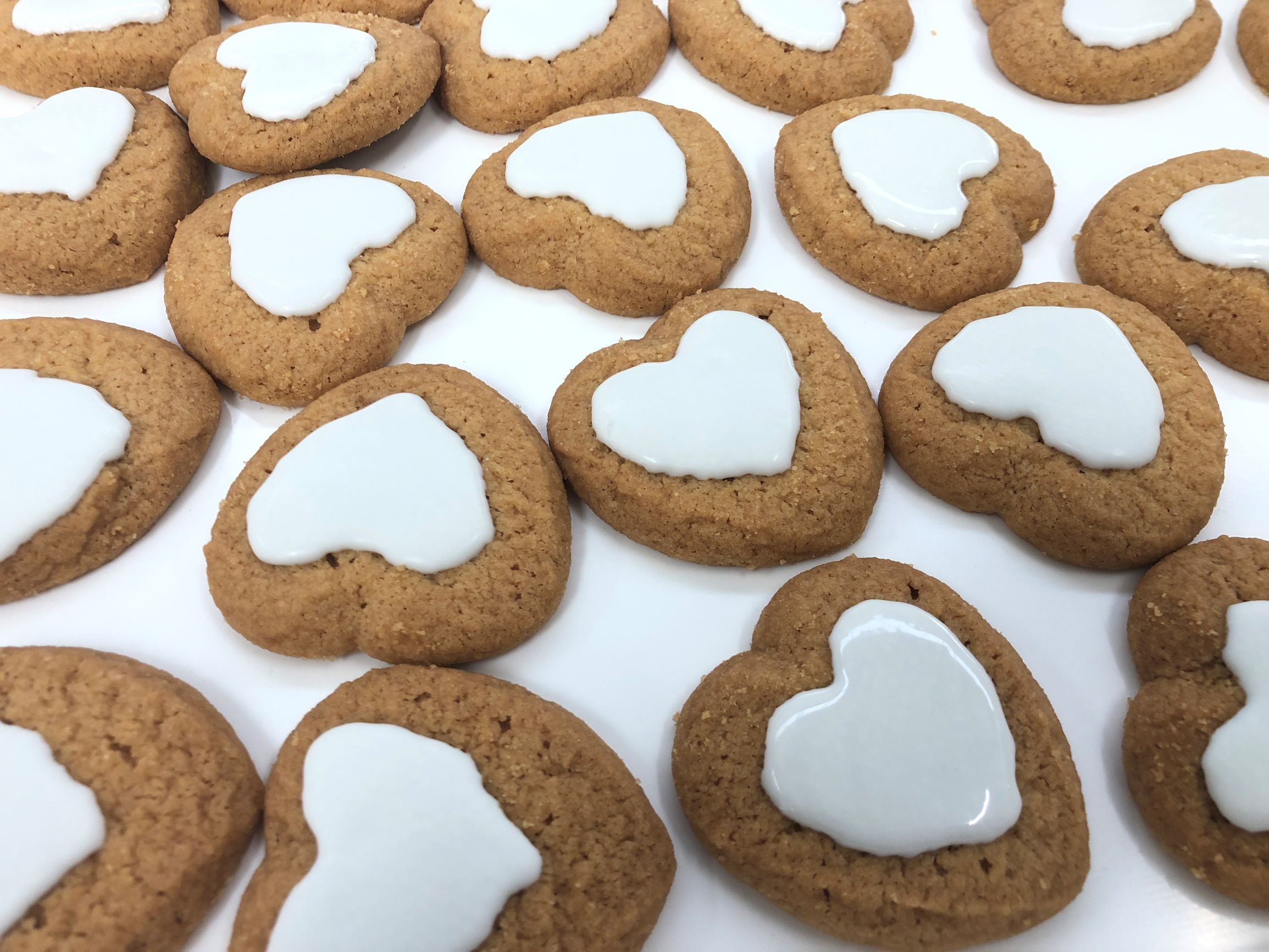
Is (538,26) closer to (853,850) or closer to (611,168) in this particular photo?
(611,168)

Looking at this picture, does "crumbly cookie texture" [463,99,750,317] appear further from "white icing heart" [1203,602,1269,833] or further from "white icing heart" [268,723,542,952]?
"white icing heart" [1203,602,1269,833]

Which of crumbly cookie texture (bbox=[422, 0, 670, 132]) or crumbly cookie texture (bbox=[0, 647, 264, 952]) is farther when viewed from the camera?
crumbly cookie texture (bbox=[422, 0, 670, 132])

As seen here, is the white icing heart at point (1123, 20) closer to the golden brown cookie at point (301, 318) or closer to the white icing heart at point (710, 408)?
the white icing heart at point (710, 408)

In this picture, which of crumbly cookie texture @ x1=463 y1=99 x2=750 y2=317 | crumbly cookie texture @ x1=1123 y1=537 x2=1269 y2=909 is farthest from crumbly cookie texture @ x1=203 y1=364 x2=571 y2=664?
crumbly cookie texture @ x1=1123 y1=537 x2=1269 y2=909

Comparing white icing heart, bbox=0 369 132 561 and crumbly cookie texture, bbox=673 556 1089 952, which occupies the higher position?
white icing heart, bbox=0 369 132 561

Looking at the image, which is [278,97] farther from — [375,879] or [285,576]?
[375,879]

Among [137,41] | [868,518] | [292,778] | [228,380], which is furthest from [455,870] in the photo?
[137,41]

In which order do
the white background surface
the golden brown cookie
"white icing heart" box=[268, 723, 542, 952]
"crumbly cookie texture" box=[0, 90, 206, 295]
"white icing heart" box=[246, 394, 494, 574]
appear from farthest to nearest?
"crumbly cookie texture" box=[0, 90, 206, 295] < the golden brown cookie < "white icing heart" box=[246, 394, 494, 574] < the white background surface < "white icing heart" box=[268, 723, 542, 952]

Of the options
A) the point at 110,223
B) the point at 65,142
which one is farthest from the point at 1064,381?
the point at 65,142
